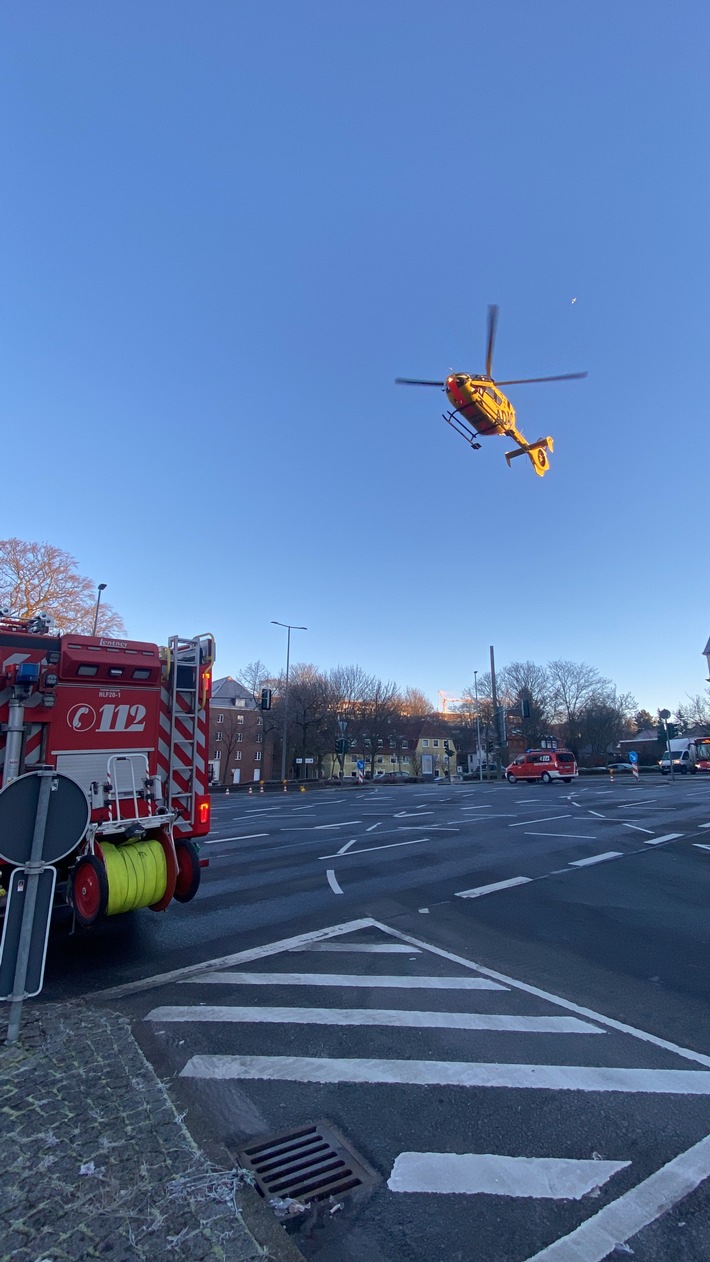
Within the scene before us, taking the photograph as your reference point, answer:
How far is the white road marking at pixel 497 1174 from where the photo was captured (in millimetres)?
2832

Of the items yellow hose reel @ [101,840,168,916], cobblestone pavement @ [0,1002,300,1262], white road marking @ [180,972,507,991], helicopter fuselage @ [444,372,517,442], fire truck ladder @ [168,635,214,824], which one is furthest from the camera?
helicopter fuselage @ [444,372,517,442]

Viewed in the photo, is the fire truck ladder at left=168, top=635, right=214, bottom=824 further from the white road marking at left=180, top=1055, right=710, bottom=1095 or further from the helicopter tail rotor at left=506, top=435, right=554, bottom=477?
the helicopter tail rotor at left=506, top=435, right=554, bottom=477

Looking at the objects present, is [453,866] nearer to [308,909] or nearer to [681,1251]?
[308,909]

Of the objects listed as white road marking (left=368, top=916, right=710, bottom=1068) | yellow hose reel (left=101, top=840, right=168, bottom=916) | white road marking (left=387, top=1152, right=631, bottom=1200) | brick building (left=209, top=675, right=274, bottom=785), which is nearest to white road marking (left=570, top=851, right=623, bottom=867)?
white road marking (left=368, top=916, right=710, bottom=1068)

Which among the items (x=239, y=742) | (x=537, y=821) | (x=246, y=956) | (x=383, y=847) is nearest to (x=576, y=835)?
(x=537, y=821)

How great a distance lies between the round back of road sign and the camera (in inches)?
164

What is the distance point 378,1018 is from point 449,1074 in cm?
93

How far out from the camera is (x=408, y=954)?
245 inches

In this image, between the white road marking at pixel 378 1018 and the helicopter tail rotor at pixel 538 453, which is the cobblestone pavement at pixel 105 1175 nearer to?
the white road marking at pixel 378 1018

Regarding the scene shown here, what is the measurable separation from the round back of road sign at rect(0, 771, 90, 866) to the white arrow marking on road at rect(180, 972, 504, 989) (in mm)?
2001

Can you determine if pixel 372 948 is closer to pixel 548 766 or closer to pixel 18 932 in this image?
pixel 18 932

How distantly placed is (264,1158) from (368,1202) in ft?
1.95

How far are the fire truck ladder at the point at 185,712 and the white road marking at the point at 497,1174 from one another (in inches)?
184

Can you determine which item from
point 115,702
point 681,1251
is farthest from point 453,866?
point 681,1251
